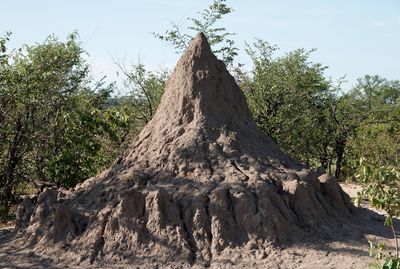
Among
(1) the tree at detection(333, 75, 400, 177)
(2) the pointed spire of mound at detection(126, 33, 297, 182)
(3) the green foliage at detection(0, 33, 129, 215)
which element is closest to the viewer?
(2) the pointed spire of mound at detection(126, 33, 297, 182)

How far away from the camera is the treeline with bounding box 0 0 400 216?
1016 cm

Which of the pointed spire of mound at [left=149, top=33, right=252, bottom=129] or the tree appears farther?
the tree

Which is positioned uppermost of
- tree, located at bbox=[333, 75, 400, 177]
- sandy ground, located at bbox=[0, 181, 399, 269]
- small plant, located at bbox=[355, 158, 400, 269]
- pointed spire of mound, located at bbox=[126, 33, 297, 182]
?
tree, located at bbox=[333, 75, 400, 177]

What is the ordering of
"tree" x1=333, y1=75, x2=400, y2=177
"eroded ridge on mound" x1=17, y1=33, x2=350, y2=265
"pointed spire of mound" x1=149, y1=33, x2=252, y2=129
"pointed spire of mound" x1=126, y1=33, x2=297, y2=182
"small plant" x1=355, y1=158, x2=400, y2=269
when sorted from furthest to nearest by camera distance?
"tree" x1=333, y1=75, x2=400, y2=177, "pointed spire of mound" x1=149, y1=33, x2=252, y2=129, "pointed spire of mound" x1=126, y1=33, x2=297, y2=182, "eroded ridge on mound" x1=17, y1=33, x2=350, y2=265, "small plant" x1=355, y1=158, x2=400, y2=269

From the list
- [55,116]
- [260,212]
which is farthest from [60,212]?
[55,116]

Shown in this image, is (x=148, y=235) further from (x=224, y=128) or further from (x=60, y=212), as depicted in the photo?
(x=224, y=128)

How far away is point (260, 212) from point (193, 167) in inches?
45.7

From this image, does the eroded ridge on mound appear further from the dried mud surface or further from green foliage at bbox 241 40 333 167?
green foliage at bbox 241 40 333 167

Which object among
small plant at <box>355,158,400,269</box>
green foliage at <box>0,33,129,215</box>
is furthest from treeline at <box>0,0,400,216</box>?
small plant at <box>355,158,400,269</box>

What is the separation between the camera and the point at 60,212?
6754 mm

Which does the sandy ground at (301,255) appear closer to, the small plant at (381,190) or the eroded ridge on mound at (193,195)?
the eroded ridge on mound at (193,195)

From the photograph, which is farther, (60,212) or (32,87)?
(32,87)

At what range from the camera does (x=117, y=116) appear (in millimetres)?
10352

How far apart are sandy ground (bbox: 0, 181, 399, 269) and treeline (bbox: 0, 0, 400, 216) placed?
9.16 ft
